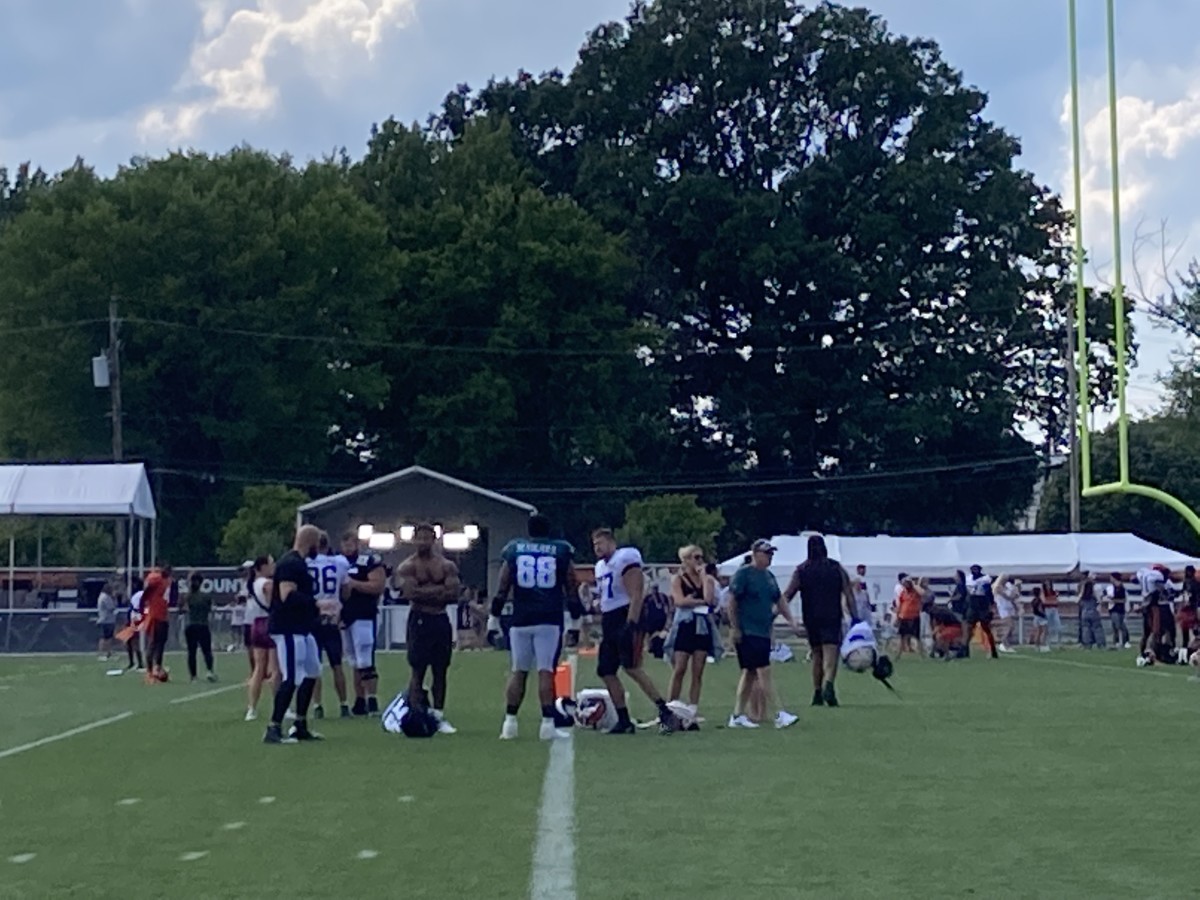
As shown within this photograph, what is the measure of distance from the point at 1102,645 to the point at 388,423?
92.2ft

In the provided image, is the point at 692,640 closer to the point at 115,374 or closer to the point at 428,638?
the point at 428,638

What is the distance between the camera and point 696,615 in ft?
63.2

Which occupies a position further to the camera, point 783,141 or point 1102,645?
point 783,141

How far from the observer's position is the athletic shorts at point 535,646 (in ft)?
55.7

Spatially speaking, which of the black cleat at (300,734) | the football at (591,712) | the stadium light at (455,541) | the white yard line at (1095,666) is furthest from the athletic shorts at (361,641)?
the stadium light at (455,541)

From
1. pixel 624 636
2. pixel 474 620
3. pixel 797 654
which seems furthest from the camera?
pixel 474 620

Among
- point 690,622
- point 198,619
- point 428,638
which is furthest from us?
point 198,619

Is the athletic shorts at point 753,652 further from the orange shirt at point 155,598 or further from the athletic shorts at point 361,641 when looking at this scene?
the orange shirt at point 155,598

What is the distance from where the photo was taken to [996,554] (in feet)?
166

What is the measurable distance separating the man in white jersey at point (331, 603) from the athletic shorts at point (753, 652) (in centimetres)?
382

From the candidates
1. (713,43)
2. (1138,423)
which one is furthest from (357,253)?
(1138,423)

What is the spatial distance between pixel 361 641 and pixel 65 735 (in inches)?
122

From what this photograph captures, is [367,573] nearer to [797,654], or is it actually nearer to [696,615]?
[696,615]

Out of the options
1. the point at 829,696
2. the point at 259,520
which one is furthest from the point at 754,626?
the point at 259,520
